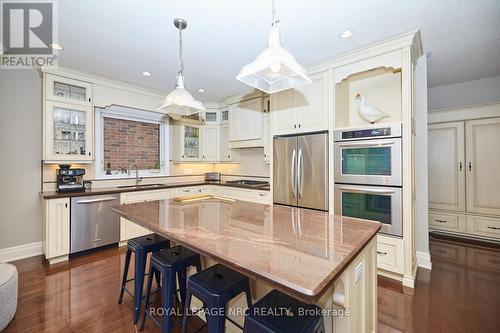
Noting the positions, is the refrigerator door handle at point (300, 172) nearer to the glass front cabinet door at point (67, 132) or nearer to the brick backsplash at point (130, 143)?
the brick backsplash at point (130, 143)

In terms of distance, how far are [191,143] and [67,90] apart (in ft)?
6.87

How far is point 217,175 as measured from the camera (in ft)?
16.3

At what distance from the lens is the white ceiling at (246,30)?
190 cm

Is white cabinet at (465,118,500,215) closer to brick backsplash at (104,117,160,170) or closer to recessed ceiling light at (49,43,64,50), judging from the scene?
brick backsplash at (104,117,160,170)

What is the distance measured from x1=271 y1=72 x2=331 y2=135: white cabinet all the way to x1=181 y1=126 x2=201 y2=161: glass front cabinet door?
193 cm

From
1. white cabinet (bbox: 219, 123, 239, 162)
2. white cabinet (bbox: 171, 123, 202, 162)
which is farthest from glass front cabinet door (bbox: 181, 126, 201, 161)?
white cabinet (bbox: 219, 123, 239, 162)

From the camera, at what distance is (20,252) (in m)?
3.00

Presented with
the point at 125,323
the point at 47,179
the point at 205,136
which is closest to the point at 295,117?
the point at 205,136

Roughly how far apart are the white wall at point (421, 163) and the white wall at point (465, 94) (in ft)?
5.77

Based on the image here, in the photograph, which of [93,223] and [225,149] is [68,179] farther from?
[225,149]

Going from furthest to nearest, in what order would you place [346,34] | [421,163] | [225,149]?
[225,149] → [421,163] → [346,34]

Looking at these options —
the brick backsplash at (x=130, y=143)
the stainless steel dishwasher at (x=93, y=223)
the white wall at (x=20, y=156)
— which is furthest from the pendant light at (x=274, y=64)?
the white wall at (x=20, y=156)

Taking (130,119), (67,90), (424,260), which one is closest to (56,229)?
(67,90)

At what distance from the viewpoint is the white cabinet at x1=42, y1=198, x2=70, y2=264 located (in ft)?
9.14
